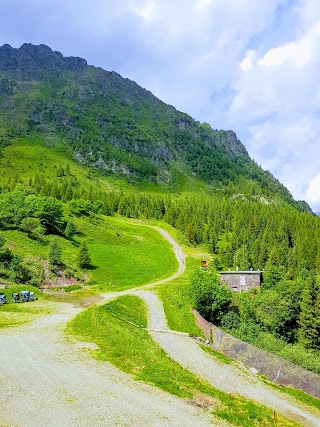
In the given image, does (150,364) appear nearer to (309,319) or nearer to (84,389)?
(84,389)

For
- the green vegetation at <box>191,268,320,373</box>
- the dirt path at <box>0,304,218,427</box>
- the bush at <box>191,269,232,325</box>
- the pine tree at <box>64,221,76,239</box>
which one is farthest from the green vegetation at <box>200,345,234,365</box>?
the pine tree at <box>64,221,76,239</box>

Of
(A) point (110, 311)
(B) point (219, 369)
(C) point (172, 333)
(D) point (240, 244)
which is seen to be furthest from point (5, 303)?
(D) point (240, 244)

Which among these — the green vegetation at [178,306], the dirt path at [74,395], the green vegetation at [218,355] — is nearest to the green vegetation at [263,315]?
the green vegetation at [178,306]

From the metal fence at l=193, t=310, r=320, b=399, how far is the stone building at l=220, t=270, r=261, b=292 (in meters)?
51.5

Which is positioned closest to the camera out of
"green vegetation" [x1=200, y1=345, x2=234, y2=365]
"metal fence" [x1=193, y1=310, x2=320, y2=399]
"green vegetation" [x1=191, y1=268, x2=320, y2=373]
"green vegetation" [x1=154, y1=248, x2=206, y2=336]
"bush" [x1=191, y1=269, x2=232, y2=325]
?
"metal fence" [x1=193, y1=310, x2=320, y2=399]

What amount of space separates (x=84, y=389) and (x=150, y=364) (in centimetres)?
803

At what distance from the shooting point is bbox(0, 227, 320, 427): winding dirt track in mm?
21859

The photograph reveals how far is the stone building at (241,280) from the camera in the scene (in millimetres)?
95875

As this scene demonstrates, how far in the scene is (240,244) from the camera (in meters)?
159

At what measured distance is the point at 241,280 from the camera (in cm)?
9625

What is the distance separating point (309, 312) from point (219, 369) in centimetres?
→ 4296

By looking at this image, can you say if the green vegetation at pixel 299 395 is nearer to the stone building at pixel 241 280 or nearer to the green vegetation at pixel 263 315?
the green vegetation at pixel 263 315

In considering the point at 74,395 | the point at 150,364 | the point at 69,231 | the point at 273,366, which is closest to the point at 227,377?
the point at 273,366

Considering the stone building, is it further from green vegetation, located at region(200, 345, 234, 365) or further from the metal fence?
green vegetation, located at region(200, 345, 234, 365)
